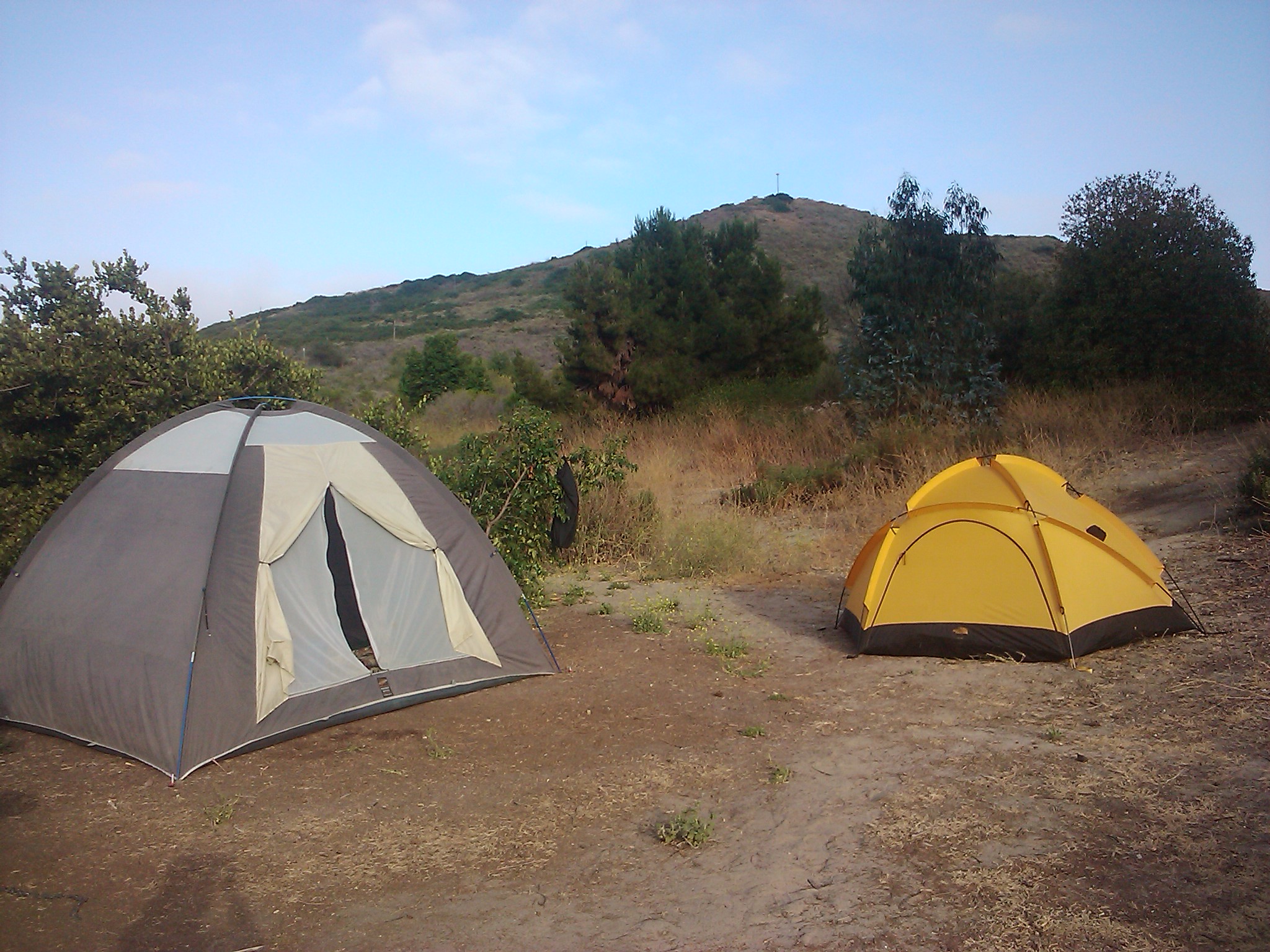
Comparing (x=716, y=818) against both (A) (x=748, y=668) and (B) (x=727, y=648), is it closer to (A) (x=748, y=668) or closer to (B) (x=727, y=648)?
(A) (x=748, y=668)

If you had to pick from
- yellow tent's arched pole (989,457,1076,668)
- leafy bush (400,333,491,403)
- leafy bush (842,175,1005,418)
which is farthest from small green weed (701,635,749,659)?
leafy bush (400,333,491,403)

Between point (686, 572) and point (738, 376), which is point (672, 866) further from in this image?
point (738, 376)

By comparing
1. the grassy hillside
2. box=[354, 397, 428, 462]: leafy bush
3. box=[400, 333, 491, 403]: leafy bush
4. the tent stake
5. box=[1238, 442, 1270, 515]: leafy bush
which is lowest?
the tent stake

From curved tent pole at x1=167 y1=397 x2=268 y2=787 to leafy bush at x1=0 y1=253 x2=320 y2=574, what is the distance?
333cm

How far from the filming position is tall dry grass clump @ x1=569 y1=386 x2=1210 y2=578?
10.7 meters

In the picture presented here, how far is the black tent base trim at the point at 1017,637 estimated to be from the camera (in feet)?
21.8

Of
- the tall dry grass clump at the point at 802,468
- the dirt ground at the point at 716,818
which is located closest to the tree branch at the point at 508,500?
the tall dry grass clump at the point at 802,468

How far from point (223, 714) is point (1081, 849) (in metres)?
4.45

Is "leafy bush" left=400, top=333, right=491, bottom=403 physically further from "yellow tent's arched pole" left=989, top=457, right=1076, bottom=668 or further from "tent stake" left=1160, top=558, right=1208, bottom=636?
"yellow tent's arched pole" left=989, top=457, right=1076, bottom=668

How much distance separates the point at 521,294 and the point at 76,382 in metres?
52.9

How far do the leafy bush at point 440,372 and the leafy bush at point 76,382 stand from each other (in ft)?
60.7

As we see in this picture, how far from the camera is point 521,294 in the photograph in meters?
61.1

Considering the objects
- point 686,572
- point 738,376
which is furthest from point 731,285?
point 686,572

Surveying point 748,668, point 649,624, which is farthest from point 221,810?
point 649,624
